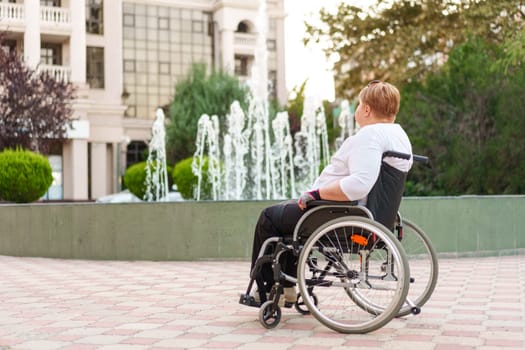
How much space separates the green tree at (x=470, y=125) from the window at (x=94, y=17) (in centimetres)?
2466

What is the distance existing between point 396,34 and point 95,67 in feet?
65.8

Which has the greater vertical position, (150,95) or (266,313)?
(150,95)

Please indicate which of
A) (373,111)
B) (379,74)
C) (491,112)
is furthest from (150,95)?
(373,111)

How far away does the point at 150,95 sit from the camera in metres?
44.8

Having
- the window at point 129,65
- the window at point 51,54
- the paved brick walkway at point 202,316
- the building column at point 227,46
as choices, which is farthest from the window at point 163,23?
the paved brick walkway at point 202,316

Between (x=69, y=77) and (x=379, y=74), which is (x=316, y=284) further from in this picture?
(x=69, y=77)

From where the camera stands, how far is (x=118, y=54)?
38906 mm

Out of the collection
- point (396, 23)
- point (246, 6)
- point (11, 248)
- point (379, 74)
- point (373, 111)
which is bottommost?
point (11, 248)

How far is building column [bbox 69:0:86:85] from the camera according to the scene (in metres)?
35.7

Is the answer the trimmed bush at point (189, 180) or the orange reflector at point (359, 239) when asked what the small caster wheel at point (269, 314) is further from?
the trimmed bush at point (189, 180)

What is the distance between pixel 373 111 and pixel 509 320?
5.35 ft

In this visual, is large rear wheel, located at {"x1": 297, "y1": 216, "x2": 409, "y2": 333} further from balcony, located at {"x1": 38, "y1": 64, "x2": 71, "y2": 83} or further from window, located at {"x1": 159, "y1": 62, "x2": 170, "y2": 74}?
window, located at {"x1": 159, "y1": 62, "x2": 170, "y2": 74}

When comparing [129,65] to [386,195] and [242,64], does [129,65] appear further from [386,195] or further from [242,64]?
[386,195]

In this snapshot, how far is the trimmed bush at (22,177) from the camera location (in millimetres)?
15164
